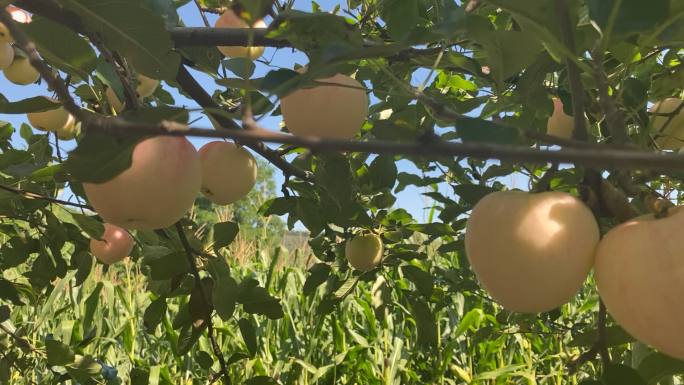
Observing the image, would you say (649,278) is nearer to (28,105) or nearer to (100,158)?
(100,158)

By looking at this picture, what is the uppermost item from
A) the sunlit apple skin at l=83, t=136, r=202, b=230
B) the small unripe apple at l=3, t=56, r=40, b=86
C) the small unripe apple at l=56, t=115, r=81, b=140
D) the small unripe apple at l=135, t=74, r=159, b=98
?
the small unripe apple at l=3, t=56, r=40, b=86

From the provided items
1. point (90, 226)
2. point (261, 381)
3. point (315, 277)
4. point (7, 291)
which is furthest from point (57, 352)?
point (315, 277)

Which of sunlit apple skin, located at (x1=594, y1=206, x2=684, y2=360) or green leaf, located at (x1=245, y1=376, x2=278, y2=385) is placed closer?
sunlit apple skin, located at (x1=594, y1=206, x2=684, y2=360)

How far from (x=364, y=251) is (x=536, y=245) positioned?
3.49 feet

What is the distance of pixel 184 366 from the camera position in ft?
9.04

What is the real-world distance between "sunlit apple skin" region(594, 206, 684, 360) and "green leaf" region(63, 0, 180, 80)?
0.49m

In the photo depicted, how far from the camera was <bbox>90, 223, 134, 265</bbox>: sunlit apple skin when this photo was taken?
1.43 m

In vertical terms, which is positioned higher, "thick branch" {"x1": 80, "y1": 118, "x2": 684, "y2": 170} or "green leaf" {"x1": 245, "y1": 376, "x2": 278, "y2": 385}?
"thick branch" {"x1": 80, "y1": 118, "x2": 684, "y2": 170}

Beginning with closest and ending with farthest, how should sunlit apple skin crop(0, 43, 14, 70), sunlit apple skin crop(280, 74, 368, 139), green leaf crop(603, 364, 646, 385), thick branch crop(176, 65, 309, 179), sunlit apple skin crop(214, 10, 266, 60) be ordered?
green leaf crop(603, 364, 646, 385) < sunlit apple skin crop(280, 74, 368, 139) < thick branch crop(176, 65, 309, 179) < sunlit apple skin crop(214, 10, 266, 60) < sunlit apple skin crop(0, 43, 14, 70)

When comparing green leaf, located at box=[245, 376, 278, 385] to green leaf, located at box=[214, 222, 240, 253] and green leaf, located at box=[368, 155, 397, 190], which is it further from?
green leaf, located at box=[368, 155, 397, 190]

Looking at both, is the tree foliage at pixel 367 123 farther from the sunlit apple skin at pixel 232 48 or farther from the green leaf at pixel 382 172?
the sunlit apple skin at pixel 232 48

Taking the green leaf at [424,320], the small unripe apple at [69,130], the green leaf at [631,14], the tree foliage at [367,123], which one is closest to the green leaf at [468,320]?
the tree foliage at [367,123]

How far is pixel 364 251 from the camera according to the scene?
5.07 ft

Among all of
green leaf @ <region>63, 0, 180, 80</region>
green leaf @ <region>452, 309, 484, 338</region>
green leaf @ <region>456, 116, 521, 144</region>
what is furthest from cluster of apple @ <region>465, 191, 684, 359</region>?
green leaf @ <region>452, 309, 484, 338</region>
